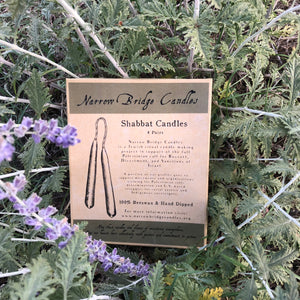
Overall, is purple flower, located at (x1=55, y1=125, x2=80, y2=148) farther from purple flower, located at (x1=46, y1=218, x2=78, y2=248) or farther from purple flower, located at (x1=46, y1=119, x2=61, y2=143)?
purple flower, located at (x1=46, y1=218, x2=78, y2=248)

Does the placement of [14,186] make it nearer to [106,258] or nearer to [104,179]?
[106,258]

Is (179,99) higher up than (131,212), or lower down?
higher up

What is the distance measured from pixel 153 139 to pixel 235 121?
1.00ft

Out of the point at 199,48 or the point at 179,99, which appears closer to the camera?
the point at 199,48

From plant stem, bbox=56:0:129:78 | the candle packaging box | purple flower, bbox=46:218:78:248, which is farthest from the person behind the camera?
the candle packaging box

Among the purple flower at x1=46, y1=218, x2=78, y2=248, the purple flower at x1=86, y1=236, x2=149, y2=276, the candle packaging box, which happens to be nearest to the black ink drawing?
the candle packaging box

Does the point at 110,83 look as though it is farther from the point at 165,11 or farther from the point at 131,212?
the point at 131,212

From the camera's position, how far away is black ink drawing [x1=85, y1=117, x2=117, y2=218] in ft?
4.08

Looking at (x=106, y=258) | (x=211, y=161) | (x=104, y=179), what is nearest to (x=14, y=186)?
(x=106, y=258)

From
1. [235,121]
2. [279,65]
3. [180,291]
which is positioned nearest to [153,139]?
[235,121]

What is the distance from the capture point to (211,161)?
1.34 meters

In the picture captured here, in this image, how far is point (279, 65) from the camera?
58.7 inches

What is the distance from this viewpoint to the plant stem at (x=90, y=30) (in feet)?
3.21

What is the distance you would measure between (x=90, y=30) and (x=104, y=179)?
21.4 inches
